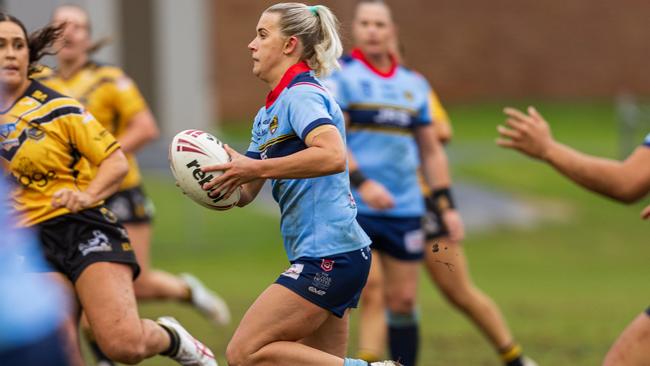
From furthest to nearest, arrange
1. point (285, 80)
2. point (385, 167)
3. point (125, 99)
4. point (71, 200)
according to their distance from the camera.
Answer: point (125, 99) < point (385, 167) < point (71, 200) < point (285, 80)

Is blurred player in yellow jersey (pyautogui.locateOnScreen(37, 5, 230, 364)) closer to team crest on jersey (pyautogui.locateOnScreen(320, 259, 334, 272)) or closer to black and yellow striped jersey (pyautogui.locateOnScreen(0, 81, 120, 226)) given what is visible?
black and yellow striped jersey (pyautogui.locateOnScreen(0, 81, 120, 226))

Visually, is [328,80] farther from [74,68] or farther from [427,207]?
[74,68]

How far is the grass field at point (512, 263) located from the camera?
996cm

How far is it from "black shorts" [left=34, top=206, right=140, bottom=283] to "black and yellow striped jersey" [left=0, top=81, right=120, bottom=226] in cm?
7

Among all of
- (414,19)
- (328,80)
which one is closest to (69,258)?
(328,80)

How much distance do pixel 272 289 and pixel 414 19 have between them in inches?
1146

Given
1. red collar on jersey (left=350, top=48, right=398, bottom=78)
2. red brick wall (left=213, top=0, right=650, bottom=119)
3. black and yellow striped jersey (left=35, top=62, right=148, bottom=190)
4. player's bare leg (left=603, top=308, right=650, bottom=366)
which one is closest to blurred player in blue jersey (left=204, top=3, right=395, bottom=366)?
player's bare leg (left=603, top=308, right=650, bottom=366)

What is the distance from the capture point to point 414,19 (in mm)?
34031

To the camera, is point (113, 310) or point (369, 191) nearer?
point (113, 310)

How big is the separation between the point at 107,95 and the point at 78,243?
101 inches

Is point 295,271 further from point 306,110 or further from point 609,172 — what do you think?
point 609,172

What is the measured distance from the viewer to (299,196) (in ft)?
18.0

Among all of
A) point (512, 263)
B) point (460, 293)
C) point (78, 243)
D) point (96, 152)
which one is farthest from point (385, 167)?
point (512, 263)

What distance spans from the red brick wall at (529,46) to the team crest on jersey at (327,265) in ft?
93.9
